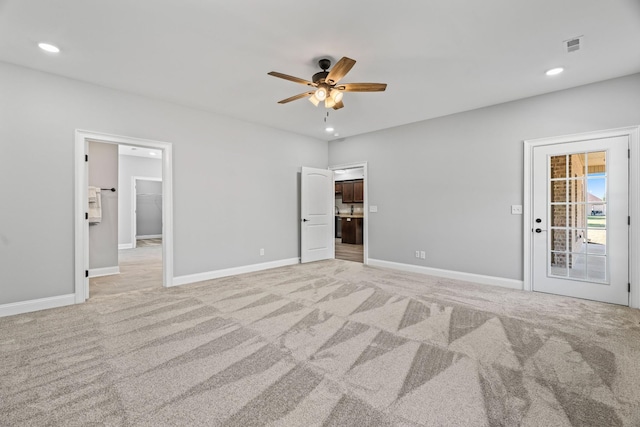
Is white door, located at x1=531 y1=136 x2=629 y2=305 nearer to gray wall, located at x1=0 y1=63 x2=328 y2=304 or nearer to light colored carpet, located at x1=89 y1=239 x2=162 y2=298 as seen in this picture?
gray wall, located at x1=0 y1=63 x2=328 y2=304

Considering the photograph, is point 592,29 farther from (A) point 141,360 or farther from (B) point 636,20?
A: (A) point 141,360

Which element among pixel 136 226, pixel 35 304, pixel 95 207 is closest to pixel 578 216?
pixel 35 304

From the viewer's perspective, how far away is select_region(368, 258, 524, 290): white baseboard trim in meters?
4.21

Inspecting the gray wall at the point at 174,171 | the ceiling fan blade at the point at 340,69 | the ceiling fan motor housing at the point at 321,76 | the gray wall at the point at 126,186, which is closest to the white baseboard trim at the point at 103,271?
the gray wall at the point at 174,171

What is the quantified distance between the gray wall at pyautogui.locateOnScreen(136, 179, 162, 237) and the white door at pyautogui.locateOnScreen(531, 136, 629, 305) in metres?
11.2

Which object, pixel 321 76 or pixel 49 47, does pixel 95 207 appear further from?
pixel 321 76

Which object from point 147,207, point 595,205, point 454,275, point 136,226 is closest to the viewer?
point 595,205

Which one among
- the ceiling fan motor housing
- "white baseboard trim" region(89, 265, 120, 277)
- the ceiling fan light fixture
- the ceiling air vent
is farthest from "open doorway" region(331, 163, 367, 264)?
the ceiling air vent

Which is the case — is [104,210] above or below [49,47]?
below

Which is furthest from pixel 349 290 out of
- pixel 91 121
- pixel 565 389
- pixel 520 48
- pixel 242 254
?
pixel 91 121

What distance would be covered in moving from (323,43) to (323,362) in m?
2.85

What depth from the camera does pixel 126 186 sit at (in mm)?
8906

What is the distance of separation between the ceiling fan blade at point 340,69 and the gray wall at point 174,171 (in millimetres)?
2719

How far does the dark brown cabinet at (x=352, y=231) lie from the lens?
9.21 m
